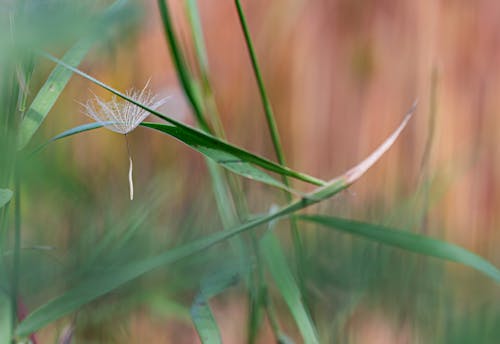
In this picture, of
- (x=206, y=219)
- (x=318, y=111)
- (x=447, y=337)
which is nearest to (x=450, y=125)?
(x=318, y=111)

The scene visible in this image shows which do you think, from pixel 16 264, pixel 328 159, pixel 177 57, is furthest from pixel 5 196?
pixel 328 159

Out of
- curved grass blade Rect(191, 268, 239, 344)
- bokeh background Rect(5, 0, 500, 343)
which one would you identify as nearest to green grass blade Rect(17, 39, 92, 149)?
bokeh background Rect(5, 0, 500, 343)

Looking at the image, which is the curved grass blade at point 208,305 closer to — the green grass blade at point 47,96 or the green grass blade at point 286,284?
the green grass blade at point 286,284

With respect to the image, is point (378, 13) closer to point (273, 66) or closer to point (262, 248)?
point (273, 66)

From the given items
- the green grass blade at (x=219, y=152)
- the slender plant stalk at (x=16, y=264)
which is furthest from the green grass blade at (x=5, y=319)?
the green grass blade at (x=219, y=152)

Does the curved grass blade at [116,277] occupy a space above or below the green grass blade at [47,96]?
below

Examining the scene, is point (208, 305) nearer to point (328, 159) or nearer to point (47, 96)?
point (47, 96)
